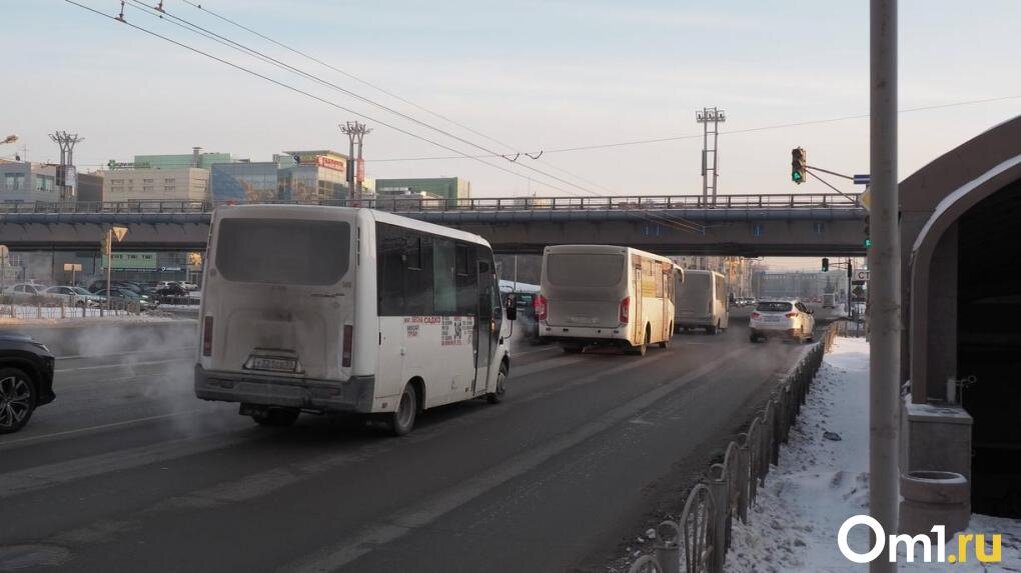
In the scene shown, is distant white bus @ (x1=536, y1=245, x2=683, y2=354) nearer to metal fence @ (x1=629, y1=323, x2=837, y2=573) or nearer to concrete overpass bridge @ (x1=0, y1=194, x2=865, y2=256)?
metal fence @ (x1=629, y1=323, x2=837, y2=573)

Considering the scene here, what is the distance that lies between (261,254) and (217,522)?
413cm

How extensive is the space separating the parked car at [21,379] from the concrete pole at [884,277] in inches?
368

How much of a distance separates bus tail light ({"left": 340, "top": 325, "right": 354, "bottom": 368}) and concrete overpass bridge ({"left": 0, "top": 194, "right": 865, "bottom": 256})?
42.5m

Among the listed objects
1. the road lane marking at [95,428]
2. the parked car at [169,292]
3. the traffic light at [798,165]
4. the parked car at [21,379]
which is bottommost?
the road lane marking at [95,428]

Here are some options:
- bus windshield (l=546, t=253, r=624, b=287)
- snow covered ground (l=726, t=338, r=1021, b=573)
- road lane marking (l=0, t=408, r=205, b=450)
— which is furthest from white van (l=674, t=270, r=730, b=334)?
road lane marking (l=0, t=408, r=205, b=450)

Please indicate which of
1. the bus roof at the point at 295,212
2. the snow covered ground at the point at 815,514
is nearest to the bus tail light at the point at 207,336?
the bus roof at the point at 295,212

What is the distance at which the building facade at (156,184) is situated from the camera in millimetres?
137875

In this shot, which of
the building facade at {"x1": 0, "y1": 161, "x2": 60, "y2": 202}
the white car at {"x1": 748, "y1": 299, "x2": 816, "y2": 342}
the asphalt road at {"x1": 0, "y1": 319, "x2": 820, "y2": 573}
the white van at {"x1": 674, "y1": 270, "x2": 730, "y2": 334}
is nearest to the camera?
the asphalt road at {"x1": 0, "y1": 319, "x2": 820, "y2": 573}

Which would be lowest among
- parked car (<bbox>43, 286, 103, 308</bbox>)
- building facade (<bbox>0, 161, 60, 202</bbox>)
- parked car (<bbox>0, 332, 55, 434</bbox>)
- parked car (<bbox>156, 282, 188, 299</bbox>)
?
parked car (<bbox>0, 332, 55, 434</bbox>)

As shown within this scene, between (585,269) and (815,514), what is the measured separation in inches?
675

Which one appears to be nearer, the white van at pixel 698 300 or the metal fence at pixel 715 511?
the metal fence at pixel 715 511

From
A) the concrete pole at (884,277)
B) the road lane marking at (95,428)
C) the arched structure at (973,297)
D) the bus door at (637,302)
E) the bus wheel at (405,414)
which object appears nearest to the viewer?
the concrete pole at (884,277)

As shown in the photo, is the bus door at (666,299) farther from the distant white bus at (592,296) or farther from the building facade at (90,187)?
the building facade at (90,187)

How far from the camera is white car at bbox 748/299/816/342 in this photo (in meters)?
34.8
